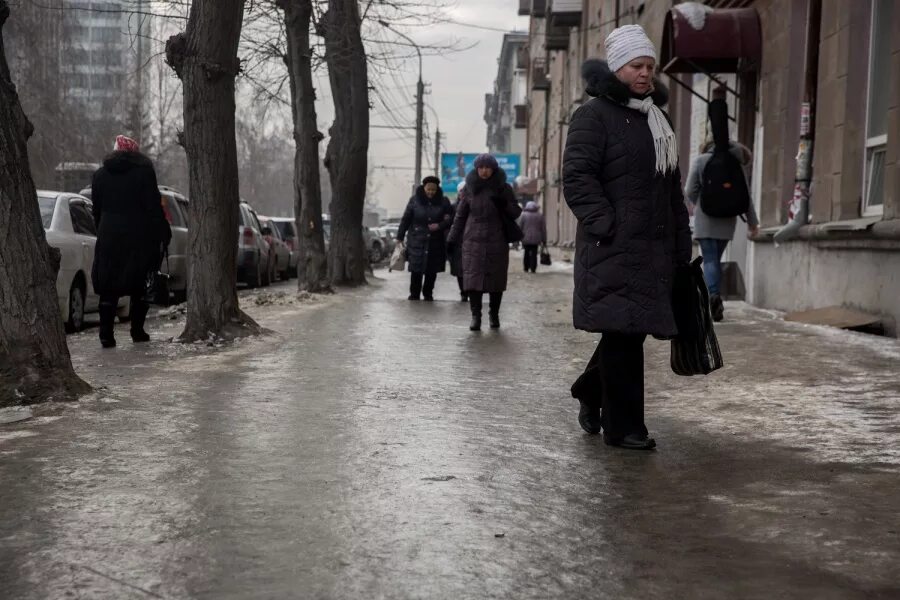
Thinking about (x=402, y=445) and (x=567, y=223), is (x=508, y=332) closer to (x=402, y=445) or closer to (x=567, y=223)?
(x=402, y=445)

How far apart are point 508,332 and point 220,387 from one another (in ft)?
15.1

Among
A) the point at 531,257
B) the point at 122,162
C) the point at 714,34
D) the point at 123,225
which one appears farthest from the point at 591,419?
the point at 531,257

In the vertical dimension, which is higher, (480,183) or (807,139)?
(807,139)

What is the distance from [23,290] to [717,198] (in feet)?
Result: 24.4

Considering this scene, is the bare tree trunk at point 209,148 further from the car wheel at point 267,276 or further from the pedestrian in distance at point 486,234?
the car wheel at point 267,276

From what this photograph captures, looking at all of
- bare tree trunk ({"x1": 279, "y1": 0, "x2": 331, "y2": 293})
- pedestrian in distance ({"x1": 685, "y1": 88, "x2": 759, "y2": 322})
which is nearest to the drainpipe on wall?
pedestrian in distance ({"x1": 685, "y1": 88, "x2": 759, "y2": 322})

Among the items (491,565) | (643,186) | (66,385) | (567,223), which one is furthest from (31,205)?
(567,223)

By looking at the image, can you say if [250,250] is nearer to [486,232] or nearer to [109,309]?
[486,232]

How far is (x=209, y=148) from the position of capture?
34.4 ft

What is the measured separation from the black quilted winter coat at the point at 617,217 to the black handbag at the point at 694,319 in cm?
15

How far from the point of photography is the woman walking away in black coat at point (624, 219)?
5426mm

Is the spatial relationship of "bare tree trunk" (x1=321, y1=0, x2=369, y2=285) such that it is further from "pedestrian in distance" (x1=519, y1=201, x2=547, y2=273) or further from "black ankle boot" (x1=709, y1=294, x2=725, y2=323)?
"black ankle boot" (x1=709, y1=294, x2=725, y2=323)

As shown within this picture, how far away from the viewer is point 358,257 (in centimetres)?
2209

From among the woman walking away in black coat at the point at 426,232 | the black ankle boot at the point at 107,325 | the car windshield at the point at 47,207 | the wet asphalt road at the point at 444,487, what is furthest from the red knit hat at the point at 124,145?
the woman walking away in black coat at the point at 426,232
